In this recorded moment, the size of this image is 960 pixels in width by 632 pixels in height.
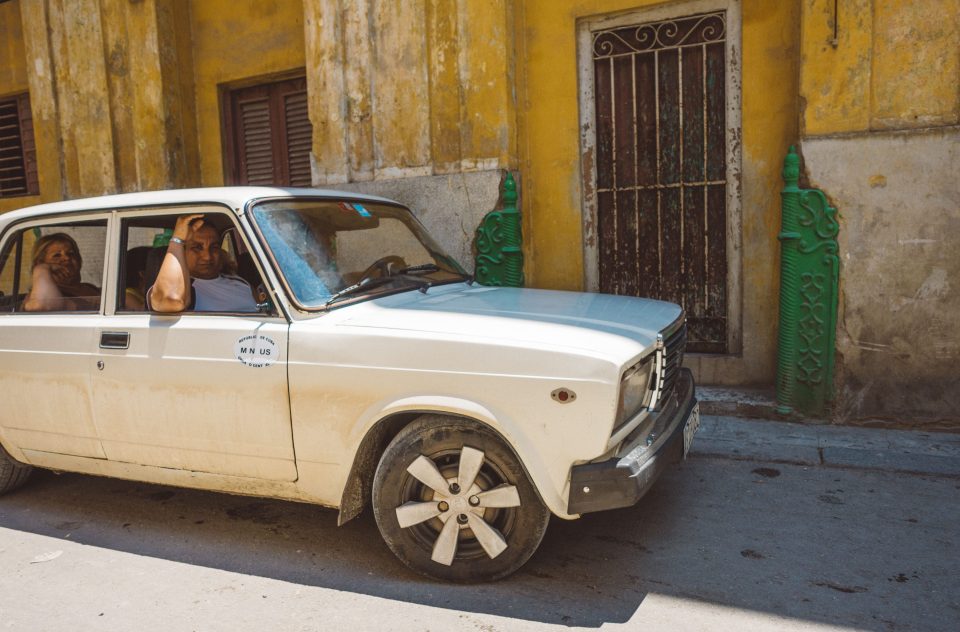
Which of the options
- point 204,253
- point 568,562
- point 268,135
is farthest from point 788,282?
point 268,135

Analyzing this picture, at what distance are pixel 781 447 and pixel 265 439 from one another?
339 centimetres

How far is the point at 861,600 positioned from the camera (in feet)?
9.32

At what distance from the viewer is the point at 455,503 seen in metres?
2.98

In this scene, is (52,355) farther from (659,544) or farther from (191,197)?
(659,544)

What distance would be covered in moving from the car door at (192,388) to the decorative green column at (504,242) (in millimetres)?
3201

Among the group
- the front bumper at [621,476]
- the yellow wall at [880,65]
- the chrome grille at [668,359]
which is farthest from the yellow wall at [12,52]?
the front bumper at [621,476]

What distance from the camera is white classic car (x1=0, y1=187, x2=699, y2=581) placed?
283 cm

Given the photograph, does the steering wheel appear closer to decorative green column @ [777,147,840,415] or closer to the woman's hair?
the woman's hair

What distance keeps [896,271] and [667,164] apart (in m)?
2.03

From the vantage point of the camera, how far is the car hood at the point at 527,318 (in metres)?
2.90

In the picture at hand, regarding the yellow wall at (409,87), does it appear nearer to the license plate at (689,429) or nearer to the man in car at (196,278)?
the man in car at (196,278)

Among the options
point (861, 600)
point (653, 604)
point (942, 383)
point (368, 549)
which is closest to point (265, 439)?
point (368, 549)

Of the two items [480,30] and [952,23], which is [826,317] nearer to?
[952,23]

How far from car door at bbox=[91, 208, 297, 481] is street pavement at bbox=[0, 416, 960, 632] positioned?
487 millimetres
